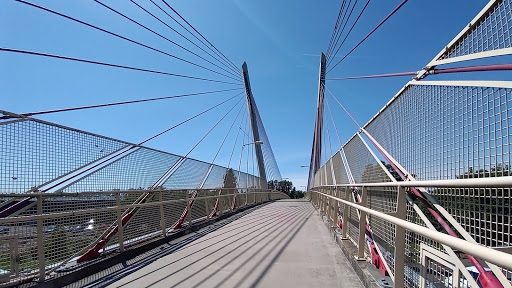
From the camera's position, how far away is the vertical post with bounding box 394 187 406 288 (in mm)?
3354

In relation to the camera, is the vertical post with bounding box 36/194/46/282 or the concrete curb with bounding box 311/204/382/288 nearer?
the concrete curb with bounding box 311/204/382/288

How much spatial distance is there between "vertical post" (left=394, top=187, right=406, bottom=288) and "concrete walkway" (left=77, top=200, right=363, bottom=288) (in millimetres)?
1220

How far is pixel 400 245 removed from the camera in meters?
3.43

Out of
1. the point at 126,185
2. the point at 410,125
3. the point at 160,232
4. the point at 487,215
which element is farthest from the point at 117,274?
the point at 487,215

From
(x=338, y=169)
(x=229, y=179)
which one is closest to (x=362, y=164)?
(x=338, y=169)

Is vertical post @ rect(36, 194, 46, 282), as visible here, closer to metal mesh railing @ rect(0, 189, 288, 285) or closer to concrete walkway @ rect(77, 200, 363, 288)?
metal mesh railing @ rect(0, 189, 288, 285)

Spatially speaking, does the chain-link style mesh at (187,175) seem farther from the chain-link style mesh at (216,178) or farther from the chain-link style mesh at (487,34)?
the chain-link style mesh at (487,34)

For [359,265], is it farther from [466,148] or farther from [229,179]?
[229,179]

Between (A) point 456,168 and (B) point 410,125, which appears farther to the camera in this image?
(B) point 410,125

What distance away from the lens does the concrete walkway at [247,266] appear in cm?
470

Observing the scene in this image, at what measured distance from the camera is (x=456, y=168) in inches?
118

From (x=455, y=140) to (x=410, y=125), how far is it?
1256 mm

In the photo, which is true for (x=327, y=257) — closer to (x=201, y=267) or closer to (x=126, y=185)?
(x=201, y=267)

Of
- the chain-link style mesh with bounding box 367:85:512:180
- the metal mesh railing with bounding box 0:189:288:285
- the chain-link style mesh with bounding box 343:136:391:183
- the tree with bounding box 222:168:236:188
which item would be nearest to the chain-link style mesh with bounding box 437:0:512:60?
the chain-link style mesh with bounding box 367:85:512:180
